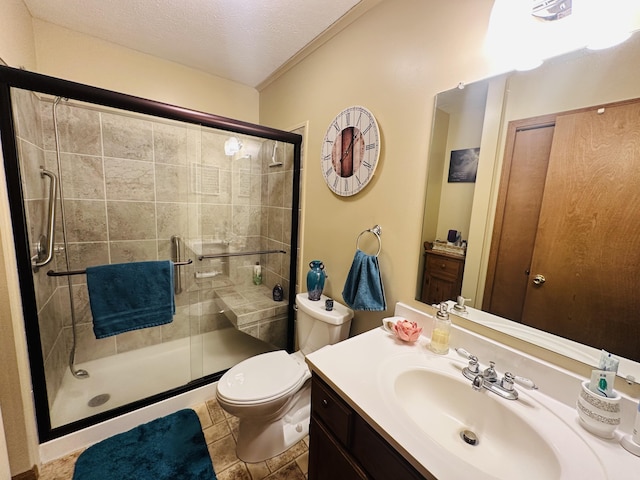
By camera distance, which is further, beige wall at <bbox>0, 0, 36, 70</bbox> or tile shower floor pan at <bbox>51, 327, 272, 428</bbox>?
tile shower floor pan at <bbox>51, 327, 272, 428</bbox>

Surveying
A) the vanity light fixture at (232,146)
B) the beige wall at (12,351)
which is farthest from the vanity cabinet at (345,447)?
the vanity light fixture at (232,146)

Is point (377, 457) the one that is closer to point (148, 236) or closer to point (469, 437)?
point (469, 437)

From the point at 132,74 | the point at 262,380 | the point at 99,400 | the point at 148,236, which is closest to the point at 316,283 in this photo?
the point at 262,380

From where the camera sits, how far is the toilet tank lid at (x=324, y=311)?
56.7 inches

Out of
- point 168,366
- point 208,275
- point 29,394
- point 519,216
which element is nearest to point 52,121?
point 208,275

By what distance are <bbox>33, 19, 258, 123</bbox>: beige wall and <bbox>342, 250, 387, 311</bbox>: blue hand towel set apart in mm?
1828

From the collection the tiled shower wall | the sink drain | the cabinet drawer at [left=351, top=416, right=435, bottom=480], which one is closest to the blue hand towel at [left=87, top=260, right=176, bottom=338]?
the tiled shower wall

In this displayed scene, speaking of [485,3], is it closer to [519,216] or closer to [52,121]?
[519,216]

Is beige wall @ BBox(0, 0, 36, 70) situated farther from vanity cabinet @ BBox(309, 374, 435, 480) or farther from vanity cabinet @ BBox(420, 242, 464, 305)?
vanity cabinet @ BBox(420, 242, 464, 305)

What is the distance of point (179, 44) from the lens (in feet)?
5.73

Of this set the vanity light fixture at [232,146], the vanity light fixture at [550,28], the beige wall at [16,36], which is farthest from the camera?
the vanity light fixture at [232,146]

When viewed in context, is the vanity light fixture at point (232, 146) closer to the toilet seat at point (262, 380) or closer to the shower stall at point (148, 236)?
the shower stall at point (148, 236)

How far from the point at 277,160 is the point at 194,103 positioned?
2.73ft

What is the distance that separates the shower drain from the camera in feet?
5.20
